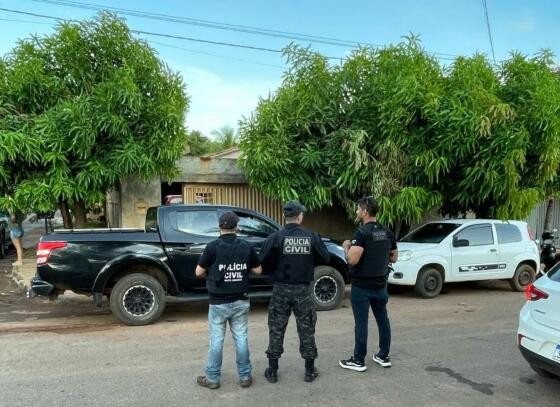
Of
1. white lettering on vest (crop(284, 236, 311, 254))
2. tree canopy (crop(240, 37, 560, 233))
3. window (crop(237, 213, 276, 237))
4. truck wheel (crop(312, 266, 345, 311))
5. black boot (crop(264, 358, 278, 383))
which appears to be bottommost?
black boot (crop(264, 358, 278, 383))

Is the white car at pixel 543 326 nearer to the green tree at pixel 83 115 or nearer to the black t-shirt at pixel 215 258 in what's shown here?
the black t-shirt at pixel 215 258

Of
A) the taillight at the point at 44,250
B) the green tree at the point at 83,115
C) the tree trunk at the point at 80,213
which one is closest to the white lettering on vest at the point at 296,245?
the taillight at the point at 44,250

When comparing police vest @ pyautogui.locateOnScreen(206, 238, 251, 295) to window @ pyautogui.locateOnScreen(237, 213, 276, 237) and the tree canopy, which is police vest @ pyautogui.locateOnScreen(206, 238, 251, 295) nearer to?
window @ pyautogui.locateOnScreen(237, 213, 276, 237)

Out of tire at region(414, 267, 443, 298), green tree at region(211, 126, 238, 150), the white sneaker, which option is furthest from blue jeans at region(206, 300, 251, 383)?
green tree at region(211, 126, 238, 150)

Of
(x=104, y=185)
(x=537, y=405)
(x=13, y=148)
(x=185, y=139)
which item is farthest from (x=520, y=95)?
(x=13, y=148)

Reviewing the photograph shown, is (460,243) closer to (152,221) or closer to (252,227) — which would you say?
(252,227)

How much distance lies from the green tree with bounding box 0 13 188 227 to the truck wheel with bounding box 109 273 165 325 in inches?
145

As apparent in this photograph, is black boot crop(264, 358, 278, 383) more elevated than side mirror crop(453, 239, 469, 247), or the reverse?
side mirror crop(453, 239, 469, 247)

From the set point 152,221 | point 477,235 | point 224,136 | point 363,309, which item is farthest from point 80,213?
point 224,136

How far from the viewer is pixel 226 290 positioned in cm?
423

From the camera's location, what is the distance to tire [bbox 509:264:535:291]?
963cm

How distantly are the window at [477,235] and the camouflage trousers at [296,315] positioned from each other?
5669 millimetres

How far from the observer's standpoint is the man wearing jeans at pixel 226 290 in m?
4.23

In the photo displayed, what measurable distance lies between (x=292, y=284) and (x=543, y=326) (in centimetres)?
218
